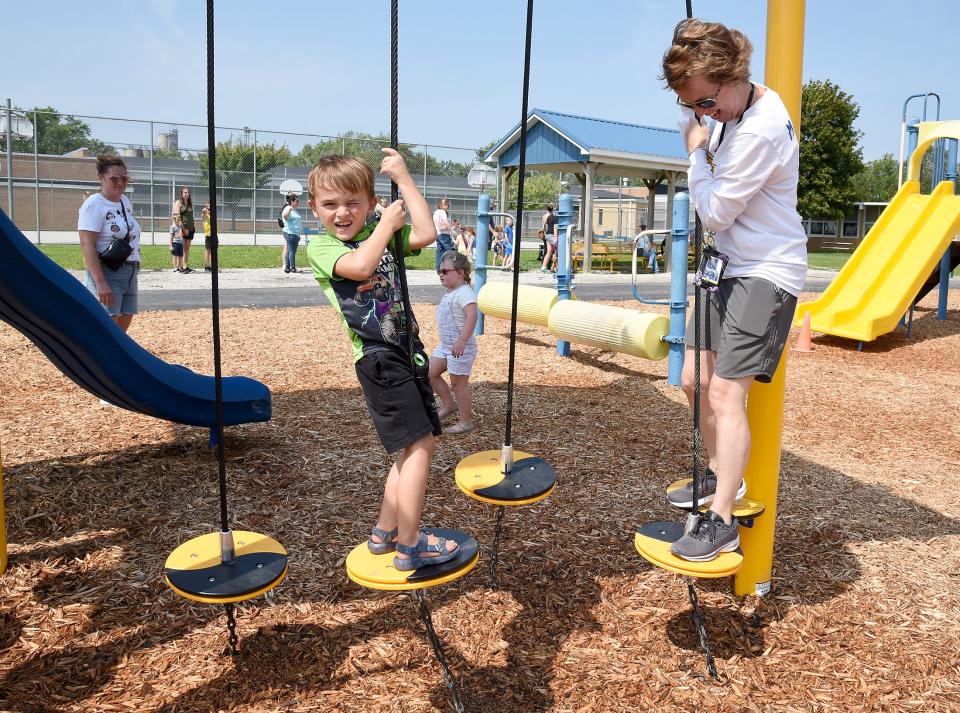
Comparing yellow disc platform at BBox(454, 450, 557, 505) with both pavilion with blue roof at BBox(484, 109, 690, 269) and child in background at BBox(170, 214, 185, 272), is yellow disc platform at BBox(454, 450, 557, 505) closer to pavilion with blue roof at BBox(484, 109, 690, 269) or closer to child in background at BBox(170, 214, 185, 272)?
child in background at BBox(170, 214, 185, 272)

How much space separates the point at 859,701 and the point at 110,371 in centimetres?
376

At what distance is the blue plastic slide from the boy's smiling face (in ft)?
4.59

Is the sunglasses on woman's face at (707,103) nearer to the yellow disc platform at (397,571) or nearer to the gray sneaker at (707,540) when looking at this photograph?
the gray sneaker at (707,540)

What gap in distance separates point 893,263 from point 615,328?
5.84 m

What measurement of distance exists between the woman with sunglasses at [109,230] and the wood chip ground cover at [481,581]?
933mm

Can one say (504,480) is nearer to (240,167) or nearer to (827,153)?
(240,167)

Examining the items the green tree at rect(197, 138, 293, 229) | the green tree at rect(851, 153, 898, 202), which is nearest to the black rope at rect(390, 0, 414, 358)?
the green tree at rect(197, 138, 293, 229)

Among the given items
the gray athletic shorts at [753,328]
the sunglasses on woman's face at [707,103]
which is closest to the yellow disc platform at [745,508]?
the gray athletic shorts at [753,328]

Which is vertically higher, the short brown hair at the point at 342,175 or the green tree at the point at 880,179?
the green tree at the point at 880,179

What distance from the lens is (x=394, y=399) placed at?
2602mm

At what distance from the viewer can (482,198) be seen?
352 inches

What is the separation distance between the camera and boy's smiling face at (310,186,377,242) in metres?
2.58

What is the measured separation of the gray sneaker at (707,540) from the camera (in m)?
2.69

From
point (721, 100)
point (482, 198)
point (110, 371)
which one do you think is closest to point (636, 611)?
point (721, 100)
